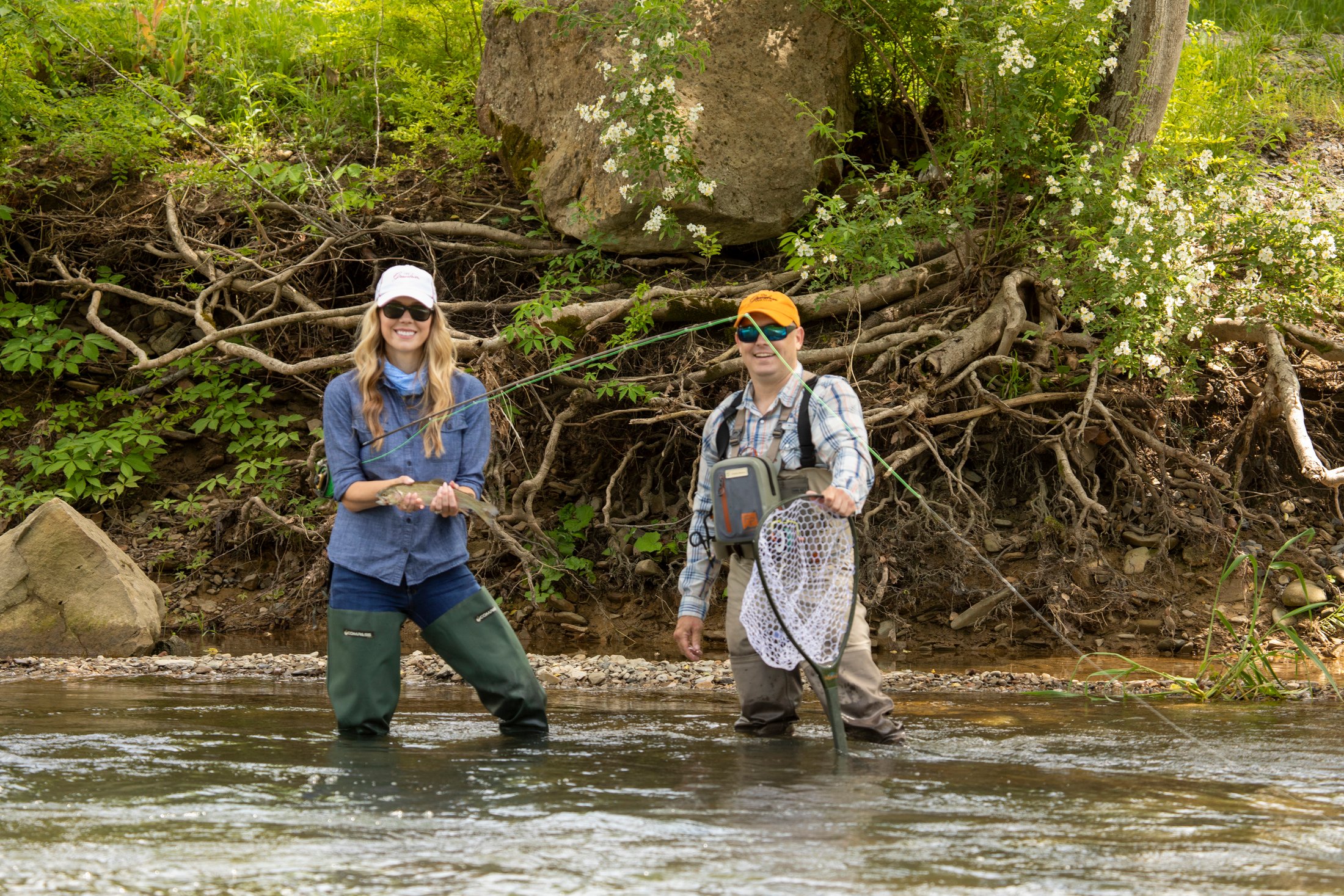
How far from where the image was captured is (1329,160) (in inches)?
429

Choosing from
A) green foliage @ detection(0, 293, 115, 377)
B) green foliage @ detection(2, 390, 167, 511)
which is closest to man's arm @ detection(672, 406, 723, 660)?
green foliage @ detection(2, 390, 167, 511)

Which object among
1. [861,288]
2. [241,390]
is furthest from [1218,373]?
[241,390]

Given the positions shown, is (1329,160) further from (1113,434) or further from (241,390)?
(241,390)

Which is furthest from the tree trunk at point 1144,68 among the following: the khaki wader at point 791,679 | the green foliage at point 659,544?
the khaki wader at point 791,679

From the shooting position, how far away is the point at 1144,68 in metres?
8.34

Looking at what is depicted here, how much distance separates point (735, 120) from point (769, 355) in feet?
16.4

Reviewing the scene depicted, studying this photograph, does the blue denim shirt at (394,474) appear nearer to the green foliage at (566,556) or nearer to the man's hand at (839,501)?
the man's hand at (839,501)

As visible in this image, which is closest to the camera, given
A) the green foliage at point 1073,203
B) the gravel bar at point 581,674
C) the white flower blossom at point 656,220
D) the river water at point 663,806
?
the river water at point 663,806

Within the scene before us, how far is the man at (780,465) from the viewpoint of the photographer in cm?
437

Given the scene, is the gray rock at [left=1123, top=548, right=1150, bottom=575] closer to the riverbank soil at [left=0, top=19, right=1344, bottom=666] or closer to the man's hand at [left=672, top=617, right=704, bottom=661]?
the riverbank soil at [left=0, top=19, right=1344, bottom=666]

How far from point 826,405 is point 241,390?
6727 millimetres

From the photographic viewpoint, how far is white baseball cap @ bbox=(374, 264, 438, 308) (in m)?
4.33

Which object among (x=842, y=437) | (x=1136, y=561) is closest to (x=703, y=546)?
(x=842, y=437)

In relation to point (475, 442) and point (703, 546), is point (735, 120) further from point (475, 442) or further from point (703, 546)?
point (475, 442)
